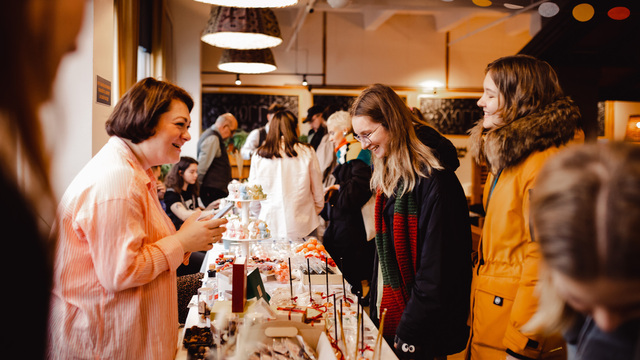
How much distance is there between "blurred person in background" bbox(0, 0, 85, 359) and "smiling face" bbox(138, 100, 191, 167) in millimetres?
1475

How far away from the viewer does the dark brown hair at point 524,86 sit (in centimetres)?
177

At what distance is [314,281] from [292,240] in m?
1.35

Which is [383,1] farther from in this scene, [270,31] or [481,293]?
[481,293]

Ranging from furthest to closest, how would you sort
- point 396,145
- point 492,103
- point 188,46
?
1. point 188,46
2. point 396,145
3. point 492,103

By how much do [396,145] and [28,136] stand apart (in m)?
1.83

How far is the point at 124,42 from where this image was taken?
402 cm

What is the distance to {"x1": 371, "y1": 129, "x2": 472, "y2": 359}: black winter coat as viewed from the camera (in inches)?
70.0

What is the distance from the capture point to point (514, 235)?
1.68 meters

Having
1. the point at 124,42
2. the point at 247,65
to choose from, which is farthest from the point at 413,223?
the point at 247,65

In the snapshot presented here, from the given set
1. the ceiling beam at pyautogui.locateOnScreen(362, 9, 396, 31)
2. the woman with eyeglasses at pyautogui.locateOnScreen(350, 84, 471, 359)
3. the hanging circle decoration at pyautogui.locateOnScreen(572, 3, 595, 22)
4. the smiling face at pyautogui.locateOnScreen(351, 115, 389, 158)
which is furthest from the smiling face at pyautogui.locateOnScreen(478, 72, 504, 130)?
the ceiling beam at pyautogui.locateOnScreen(362, 9, 396, 31)

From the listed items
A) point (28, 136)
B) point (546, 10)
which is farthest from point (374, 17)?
point (28, 136)

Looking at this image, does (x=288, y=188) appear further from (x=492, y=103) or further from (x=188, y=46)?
(x=188, y=46)

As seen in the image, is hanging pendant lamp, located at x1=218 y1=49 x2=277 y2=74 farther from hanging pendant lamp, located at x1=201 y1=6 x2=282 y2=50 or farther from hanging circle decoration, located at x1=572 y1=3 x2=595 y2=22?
hanging circle decoration, located at x1=572 y1=3 x2=595 y2=22

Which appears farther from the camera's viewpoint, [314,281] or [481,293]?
[314,281]
